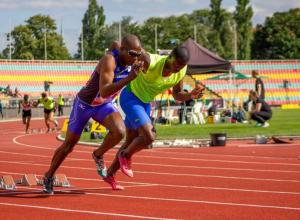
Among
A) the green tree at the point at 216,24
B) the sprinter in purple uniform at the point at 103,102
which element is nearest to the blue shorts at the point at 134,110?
the sprinter in purple uniform at the point at 103,102

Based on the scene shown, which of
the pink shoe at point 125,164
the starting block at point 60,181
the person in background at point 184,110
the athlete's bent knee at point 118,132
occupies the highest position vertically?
the athlete's bent knee at point 118,132

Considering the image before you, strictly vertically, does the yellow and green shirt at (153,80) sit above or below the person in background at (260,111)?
above

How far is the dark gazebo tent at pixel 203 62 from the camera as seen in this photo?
105 feet

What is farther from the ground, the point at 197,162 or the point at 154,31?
the point at 154,31

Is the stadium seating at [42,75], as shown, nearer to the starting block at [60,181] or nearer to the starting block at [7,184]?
the starting block at [60,181]

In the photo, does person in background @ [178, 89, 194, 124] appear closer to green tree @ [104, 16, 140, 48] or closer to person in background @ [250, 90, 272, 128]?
person in background @ [250, 90, 272, 128]

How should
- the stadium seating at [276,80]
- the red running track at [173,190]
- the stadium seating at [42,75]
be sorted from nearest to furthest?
1. the red running track at [173,190]
2. the stadium seating at [42,75]
3. the stadium seating at [276,80]

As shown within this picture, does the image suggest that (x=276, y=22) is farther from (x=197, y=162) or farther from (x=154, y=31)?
(x=197, y=162)

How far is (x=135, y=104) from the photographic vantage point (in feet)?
31.8

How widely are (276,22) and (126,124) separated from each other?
94629mm

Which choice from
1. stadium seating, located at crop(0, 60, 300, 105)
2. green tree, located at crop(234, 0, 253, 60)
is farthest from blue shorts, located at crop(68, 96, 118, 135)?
green tree, located at crop(234, 0, 253, 60)

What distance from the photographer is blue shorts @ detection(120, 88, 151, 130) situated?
955 cm

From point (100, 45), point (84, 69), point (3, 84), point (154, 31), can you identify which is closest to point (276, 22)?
point (154, 31)

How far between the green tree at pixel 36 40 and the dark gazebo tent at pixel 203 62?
5522 centimetres
